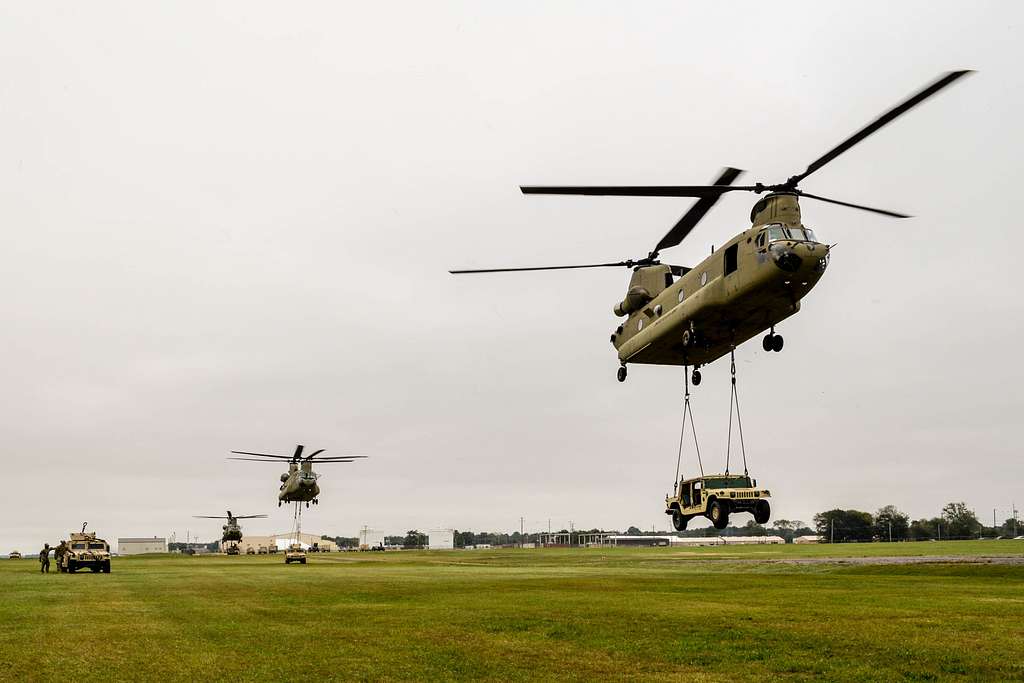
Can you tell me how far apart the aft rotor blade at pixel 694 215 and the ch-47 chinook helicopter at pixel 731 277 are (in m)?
→ 0.04

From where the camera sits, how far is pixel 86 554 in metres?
65.3

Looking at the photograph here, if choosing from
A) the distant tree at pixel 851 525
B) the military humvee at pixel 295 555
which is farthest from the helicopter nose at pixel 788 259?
the distant tree at pixel 851 525

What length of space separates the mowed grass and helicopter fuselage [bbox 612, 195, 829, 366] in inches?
382

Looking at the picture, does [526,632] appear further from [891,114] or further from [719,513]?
[891,114]

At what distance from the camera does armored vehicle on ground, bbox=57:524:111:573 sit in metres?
65.2

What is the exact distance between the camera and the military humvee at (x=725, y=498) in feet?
108

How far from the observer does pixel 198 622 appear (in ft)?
87.6

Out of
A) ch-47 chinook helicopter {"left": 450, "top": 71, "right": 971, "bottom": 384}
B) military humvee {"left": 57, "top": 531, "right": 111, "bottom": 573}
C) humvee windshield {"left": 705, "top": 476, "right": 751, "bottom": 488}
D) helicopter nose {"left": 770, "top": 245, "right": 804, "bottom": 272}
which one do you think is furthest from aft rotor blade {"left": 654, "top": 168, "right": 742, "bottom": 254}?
military humvee {"left": 57, "top": 531, "right": 111, "bottom": 573}

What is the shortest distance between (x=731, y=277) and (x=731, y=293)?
548 mm

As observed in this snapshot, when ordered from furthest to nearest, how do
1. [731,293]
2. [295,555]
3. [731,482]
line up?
[295,555]
[731,482]
[731,293]

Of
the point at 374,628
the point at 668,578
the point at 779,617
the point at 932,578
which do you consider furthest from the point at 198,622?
the point at 932,578

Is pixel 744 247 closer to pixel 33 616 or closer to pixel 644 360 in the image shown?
pixel 644 360

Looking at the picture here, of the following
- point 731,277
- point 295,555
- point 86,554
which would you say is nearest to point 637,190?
point 731,277

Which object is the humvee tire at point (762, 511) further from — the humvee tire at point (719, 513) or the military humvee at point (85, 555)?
the military humvee at point (85, 555)
